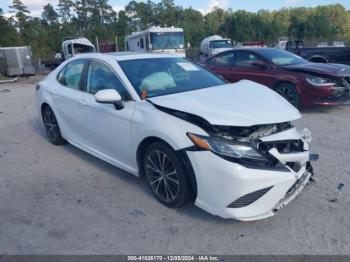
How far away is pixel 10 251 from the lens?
314cm

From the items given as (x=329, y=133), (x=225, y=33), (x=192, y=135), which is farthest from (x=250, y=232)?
(x=225, y=33)

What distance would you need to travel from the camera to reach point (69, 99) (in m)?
5.05

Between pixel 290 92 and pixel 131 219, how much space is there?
17.8 feet

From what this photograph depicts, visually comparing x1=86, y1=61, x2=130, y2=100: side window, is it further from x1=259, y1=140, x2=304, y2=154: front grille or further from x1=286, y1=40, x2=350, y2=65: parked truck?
x1=286, y1=40, x2=350, y2=65: parked truck

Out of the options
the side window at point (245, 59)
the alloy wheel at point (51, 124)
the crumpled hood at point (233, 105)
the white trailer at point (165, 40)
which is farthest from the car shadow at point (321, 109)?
the white trailer at point (165, 40)

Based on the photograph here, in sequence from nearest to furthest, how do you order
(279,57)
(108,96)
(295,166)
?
(295,166) < (108,96) < (279,57)

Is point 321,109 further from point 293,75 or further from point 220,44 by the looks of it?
point 220,44

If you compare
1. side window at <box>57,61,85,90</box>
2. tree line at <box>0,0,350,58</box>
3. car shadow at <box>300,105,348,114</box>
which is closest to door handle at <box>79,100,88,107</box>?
side window at <box>57,61,85,90</box>

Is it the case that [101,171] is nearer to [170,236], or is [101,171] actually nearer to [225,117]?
[170,236]

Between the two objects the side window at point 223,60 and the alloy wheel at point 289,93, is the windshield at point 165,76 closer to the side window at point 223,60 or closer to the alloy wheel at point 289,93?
the alloy wheel at point 289,93

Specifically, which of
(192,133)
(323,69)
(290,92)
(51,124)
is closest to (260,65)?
(290,92)

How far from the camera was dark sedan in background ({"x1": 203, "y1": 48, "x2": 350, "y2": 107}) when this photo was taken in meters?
7.43

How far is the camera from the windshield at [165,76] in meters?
4.09

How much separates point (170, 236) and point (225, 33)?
235 feet
